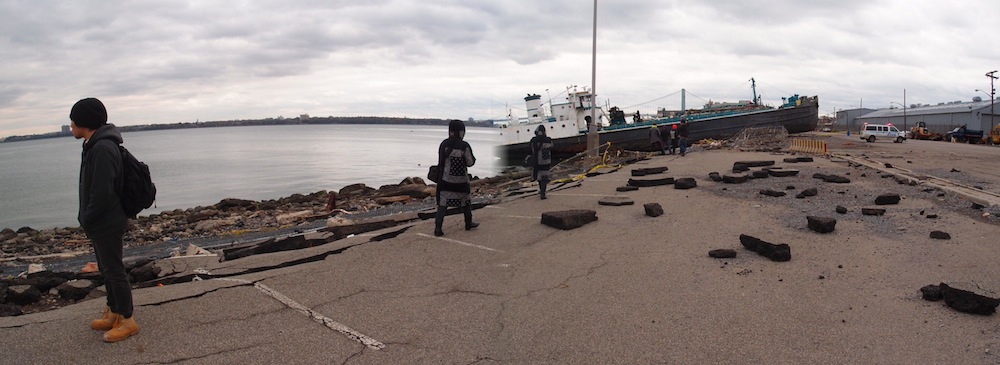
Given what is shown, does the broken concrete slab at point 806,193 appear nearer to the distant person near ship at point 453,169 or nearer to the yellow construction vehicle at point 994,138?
the distant person near ship at point 453,169

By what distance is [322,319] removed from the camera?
16.4 ft

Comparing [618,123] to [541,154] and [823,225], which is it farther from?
[823,225]

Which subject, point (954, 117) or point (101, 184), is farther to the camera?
point (954, 117)

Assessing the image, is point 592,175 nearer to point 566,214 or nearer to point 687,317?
point 566,214

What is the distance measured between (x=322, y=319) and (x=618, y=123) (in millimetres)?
39963

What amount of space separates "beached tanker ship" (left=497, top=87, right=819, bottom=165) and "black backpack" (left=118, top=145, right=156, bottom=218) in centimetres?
3586

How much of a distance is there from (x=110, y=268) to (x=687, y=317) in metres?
4.33

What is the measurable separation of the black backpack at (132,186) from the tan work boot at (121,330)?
2.54 ft

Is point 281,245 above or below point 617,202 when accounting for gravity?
below

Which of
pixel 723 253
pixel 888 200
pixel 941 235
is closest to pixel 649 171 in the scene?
pixel 888 200

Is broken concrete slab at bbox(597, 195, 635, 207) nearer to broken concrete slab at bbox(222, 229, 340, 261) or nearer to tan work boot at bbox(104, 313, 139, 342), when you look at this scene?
broken concrete slab at bbox(222, 229, 340, 261)

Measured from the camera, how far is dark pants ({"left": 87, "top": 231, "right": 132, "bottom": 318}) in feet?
14.2

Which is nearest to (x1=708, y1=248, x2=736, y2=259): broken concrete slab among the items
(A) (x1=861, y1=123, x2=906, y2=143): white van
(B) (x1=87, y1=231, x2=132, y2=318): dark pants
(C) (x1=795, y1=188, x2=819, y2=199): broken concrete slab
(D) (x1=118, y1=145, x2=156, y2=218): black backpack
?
(C) (x1=795, y1=188, x2=819, y2=199): broken concrete slab

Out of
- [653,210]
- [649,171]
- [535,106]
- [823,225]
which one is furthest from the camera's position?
[535,106]
